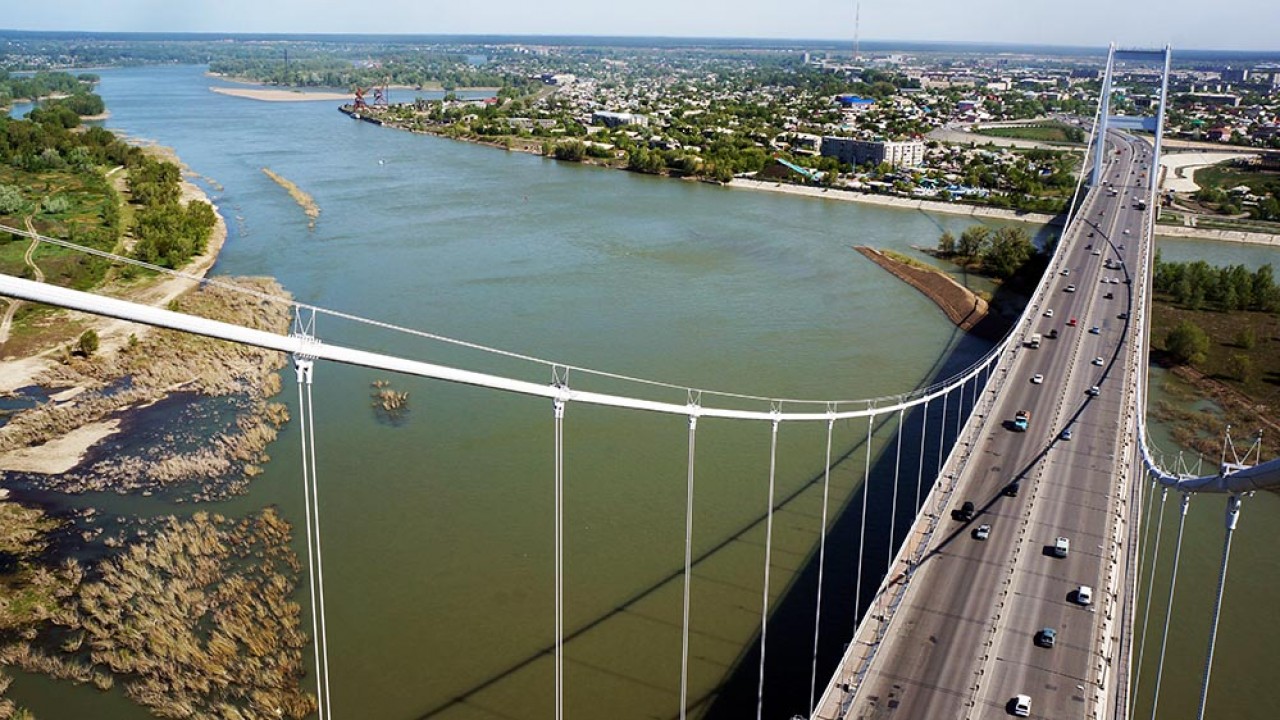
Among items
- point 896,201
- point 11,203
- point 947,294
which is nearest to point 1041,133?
point 896,201

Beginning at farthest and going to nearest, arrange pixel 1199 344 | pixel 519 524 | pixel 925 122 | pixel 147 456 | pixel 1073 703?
pixel 925 122 → pixel 1199 344 → pixel 147 456 → pixel 519 524 → pixel 1073 703

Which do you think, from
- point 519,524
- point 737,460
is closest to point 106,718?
point 519,524

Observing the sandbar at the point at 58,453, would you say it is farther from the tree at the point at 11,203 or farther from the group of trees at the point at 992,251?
the group of trees at the point at 992,251

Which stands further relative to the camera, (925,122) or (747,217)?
(925,122)

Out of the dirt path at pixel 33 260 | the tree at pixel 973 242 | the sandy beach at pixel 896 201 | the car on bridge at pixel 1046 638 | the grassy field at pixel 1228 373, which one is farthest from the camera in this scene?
the sandy beach at pixel 896 201

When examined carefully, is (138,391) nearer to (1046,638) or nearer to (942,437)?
(942,437)

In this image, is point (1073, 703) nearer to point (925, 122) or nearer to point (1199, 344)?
point (1199, 344)

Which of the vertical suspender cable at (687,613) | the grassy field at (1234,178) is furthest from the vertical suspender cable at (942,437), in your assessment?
the grassy field at (1234,178)
